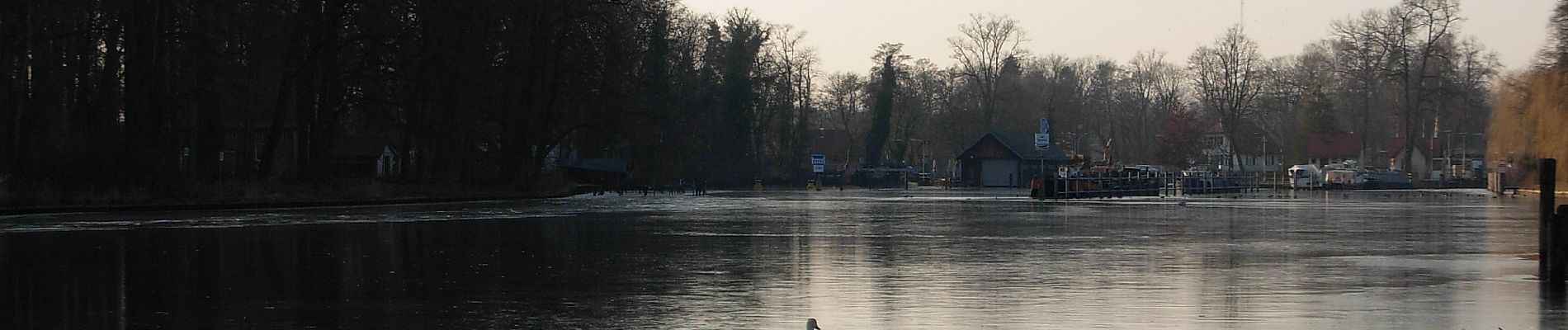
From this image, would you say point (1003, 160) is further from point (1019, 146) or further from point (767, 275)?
point (767, 275)

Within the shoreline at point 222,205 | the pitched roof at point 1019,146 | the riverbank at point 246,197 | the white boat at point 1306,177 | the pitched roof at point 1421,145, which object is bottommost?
the shoreline at point 222,205

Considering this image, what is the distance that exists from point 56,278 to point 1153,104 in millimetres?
136734

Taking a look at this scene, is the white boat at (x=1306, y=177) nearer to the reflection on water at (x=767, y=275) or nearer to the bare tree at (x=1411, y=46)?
the bare tree at (x=1411, y=46)

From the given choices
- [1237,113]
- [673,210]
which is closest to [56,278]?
[673,210]

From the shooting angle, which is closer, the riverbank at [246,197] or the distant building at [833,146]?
the riverbank at [246,197]

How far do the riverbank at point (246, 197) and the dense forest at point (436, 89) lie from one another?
19 centimetres

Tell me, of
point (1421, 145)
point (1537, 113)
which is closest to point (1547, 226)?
point (1537, 113)

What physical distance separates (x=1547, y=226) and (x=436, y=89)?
1655 inches

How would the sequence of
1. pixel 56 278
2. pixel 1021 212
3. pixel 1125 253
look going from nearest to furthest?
1. pixel 56 278
2. pixel 1125 253
3. pixel 1021 212

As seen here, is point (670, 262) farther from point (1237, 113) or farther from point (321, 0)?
point (1237, 113)

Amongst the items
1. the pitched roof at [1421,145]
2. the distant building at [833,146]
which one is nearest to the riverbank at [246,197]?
the pitched roof at [1421,145]

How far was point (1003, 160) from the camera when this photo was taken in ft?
378

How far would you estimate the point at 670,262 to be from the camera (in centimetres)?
2084

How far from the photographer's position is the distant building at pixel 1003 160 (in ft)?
376
